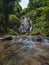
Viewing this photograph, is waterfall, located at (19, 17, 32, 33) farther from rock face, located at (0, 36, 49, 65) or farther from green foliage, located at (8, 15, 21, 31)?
rock face, located at (0, 36, 49, 65)

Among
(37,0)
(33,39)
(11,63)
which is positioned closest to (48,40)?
(33,39)

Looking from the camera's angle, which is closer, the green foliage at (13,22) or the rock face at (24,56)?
the rock face at (24,56)

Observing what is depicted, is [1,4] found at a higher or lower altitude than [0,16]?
higher

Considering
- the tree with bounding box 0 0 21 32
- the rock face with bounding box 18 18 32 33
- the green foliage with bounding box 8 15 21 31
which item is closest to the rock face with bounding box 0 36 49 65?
the tree with bounding box 0 0 21 32

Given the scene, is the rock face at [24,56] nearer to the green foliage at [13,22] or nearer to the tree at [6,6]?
the tree at [6,6]

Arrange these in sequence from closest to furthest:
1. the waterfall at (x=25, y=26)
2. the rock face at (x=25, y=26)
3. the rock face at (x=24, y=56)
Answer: the rock face at (x=24, y=56), the rock face at (x=25, y=26), the waterfall at (x=25, y=26)

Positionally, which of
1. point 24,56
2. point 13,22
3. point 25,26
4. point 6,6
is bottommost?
point 24,56

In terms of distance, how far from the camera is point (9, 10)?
81.0 ft

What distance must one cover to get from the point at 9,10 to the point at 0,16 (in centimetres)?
152

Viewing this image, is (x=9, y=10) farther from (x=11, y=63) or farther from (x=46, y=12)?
(x=11, y=63)

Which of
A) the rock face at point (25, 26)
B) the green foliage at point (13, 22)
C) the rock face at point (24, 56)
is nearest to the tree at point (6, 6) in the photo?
the green foliage at point (13, 22)

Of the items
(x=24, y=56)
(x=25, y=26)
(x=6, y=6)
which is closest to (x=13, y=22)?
(x=25, y=26)

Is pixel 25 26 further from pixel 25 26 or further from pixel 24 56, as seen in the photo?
pixel 24 56

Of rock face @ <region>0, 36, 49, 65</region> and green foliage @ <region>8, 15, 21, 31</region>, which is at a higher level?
green foliage @ <region>8, 15, 21, 31</region>
